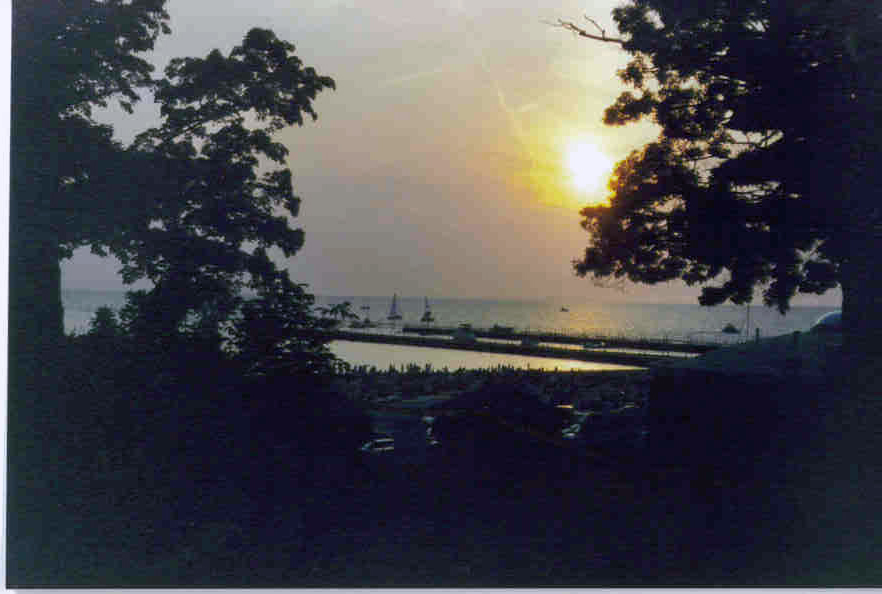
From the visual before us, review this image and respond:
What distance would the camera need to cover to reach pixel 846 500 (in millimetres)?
6914

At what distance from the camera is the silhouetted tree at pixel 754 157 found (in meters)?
7.59

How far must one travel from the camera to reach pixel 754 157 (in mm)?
8406

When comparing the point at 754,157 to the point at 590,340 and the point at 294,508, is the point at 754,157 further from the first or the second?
the point at 590,340

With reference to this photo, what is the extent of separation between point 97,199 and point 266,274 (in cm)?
187

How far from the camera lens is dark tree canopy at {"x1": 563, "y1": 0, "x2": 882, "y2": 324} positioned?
7.58m

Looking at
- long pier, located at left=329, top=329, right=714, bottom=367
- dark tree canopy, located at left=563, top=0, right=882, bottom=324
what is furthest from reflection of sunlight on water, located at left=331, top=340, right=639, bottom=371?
dark tree canopy, located at left=563, top=0, right=882, bottom=324

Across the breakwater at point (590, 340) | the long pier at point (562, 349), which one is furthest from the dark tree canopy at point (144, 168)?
the breakwater at point (590, 340)

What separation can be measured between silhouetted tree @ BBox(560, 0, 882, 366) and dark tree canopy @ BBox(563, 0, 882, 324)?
15mm

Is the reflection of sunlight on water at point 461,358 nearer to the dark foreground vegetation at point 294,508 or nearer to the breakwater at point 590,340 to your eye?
the breakwater at point 590,340

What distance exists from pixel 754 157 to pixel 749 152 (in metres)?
0.34

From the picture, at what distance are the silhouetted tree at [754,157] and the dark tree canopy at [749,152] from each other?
15 mm

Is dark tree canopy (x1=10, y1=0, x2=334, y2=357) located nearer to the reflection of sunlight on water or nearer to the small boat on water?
the small boat on water

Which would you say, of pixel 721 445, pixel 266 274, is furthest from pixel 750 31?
pixel 266 274

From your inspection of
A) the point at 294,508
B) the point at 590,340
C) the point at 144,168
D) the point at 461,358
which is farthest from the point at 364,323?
the point at 590,340
